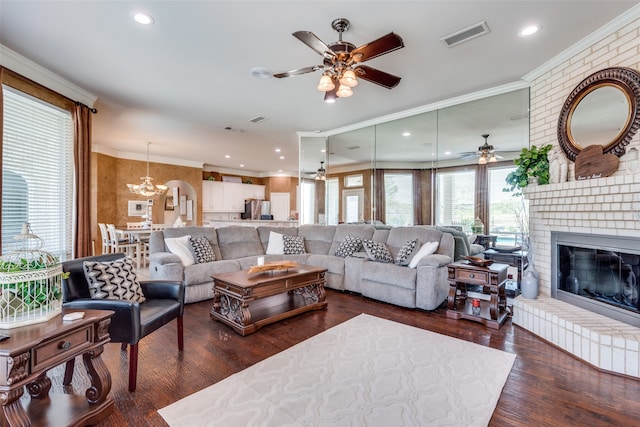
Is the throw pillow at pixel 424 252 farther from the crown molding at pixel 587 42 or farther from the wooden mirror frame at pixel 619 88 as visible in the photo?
the crown molding at pixel 587 42

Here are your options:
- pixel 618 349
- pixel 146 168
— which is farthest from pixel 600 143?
pixel 146 168

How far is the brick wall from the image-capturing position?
2.51 metres

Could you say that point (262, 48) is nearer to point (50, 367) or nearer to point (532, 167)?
point (50, 367)

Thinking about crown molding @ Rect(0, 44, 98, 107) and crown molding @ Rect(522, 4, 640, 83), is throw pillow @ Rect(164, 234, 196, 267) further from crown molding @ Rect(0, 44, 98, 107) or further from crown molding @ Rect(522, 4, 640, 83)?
crown molding @ Rect(522, 4, 640, 83)

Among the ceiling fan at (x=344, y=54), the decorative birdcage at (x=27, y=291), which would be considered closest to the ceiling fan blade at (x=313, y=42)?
the ceiling fan at (x=344, y=54)

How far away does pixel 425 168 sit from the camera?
5.00 metres

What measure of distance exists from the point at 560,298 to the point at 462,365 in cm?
170

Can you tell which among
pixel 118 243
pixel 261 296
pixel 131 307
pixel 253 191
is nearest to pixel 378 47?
pixel 261 296

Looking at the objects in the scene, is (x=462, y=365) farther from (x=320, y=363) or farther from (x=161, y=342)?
(x=161, y=342)

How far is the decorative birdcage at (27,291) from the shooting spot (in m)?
1.43

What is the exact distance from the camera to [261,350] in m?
2.61

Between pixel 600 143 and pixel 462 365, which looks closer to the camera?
pixel 462 365

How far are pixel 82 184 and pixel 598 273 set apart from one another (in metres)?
6.35

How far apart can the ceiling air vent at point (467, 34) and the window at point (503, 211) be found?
2078 mm
